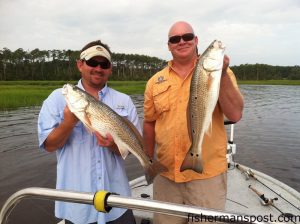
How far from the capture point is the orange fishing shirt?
3.83 m

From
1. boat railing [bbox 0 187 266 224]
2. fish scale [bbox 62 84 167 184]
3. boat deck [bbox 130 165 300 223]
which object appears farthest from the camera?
boat deck [bbox 130 165 300 223]

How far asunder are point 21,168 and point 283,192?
997 cm

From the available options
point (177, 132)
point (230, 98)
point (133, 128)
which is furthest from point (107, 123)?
point (230, 98)

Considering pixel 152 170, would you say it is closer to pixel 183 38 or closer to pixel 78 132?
pixel 78 132

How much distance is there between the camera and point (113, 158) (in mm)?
3662

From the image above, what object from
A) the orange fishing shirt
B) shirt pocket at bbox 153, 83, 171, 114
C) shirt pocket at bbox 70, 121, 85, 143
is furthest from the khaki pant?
shirt pocket at bbox 70, 121, 85, 143

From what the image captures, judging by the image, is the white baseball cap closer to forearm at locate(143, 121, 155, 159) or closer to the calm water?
forearm at locate(143, 121, 155, 159)

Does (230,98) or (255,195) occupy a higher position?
(230,98)

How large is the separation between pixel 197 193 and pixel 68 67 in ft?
318

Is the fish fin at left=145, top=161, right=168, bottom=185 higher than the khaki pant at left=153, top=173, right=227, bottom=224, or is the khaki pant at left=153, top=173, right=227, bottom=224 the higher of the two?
the fish fin at left=145, top=161, right=168, bottom=185

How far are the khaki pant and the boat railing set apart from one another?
1322mm

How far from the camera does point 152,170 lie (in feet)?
12.1

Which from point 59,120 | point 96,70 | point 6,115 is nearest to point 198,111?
point 96,70

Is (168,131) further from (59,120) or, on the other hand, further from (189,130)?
(59,120)
